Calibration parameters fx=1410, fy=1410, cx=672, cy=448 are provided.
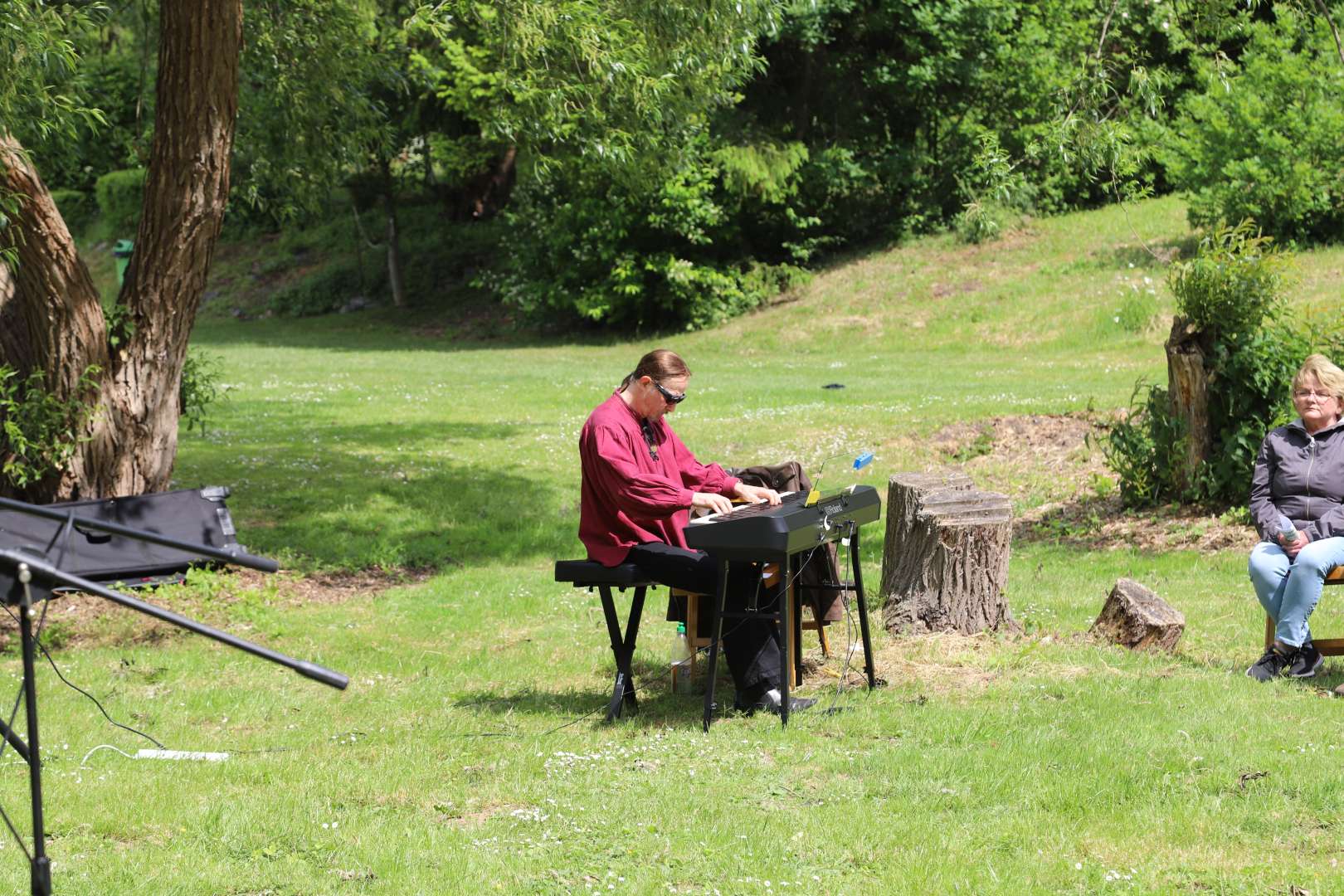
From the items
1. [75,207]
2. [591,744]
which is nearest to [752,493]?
[591,744]

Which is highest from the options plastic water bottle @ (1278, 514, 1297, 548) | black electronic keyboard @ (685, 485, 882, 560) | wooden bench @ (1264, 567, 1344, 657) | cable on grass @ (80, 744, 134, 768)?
black electronic keyboard @ (685, 485, 882, 560)

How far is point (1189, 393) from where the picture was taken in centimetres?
1089

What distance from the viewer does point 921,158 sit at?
31.9 meters

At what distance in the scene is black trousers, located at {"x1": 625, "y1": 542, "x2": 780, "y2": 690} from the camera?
6340 millimetres

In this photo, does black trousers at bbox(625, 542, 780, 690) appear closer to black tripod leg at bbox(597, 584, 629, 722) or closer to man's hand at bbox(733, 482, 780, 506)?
black tripod leg at bbox(597, 584, 629, 722)

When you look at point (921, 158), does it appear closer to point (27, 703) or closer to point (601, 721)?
point (601, 721)

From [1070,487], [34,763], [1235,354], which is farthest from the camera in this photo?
[1070,487]

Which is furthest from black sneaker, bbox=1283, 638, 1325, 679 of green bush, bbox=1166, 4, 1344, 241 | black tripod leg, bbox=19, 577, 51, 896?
green bush, bbox=1166, 4, 1344, 241

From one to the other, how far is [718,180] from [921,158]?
4.71 meters

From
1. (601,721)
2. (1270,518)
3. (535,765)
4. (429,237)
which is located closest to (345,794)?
(535,765)

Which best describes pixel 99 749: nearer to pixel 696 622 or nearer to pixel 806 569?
pixel 696 622

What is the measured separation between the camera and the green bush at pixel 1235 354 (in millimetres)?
10586

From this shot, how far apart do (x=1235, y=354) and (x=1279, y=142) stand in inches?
574

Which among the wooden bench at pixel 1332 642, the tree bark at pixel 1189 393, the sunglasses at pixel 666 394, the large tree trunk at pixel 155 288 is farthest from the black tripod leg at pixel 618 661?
the tree bark at pixel 1189 393
